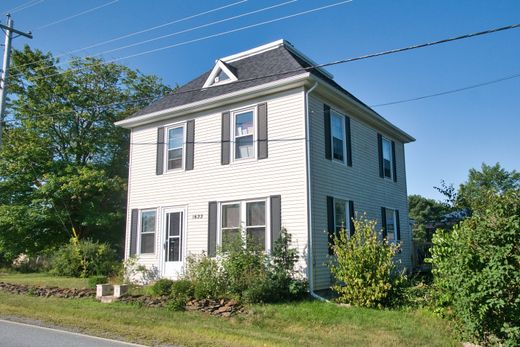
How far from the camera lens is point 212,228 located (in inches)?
529

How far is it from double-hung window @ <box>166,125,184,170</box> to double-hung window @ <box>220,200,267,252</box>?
264 cm

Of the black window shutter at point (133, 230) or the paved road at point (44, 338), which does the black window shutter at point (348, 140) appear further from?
the paved road at point (44, 338)

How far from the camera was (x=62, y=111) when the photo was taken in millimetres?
24000

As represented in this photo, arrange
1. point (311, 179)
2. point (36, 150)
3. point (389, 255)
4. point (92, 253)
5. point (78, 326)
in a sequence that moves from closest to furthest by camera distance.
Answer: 1. point (78, 326)
2. point (389, 255)
3. point (311, 179)
4. point (92, 253)
5. point (36, 150)

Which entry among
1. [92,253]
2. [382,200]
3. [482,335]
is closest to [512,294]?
[482,335]

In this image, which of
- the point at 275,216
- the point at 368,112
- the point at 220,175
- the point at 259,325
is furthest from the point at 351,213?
the point at 259,325

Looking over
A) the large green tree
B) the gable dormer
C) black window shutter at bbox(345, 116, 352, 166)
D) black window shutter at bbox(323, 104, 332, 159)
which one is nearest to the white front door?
the gable dormer

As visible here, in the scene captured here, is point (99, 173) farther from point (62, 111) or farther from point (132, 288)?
point (132, 288)

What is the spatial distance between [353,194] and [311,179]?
2636 millimetres

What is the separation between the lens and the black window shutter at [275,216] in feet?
39.6

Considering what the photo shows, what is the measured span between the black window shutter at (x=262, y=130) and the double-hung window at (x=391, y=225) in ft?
19.9

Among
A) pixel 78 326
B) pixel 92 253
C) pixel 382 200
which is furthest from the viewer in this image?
pixel 92 253

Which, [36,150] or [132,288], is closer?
[132,288]

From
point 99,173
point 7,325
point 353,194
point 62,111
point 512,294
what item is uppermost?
point 62,111
